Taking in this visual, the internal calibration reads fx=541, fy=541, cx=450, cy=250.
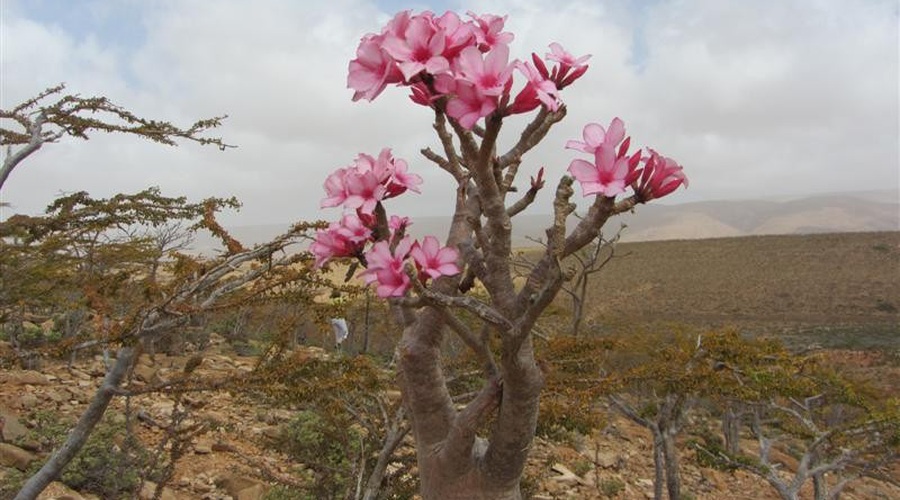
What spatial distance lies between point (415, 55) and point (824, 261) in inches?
2266

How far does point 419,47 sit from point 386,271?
521 mm

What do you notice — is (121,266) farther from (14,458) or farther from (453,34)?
(453,34)

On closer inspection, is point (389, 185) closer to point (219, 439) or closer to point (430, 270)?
point (430, 270)

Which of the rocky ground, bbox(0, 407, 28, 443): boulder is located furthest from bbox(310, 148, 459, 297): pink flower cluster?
bbox(0, 407, 28, 443): boulder

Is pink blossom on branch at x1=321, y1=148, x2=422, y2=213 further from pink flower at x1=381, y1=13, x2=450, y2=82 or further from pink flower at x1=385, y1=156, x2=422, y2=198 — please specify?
pink flower at x1=381, y1=13, x2=450, y2=82

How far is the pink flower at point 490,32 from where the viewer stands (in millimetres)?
1327

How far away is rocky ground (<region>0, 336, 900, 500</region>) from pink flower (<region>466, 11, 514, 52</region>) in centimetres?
648

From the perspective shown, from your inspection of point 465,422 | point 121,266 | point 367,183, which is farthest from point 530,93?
point 121,266

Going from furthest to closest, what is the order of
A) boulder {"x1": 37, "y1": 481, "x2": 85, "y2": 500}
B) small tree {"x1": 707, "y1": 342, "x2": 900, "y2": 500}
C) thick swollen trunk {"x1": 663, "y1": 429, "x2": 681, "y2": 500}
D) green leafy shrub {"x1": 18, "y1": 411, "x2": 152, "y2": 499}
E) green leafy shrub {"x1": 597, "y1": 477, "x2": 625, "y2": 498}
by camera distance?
green leafy shrub {"x1": 597, "y1": 477, "x2": 625, "y2": 498} → thick swollen trunk {"x1": 663, "y1": 429, "x2": 681, "y2": 500} → green leafy shrub {"x1": 18, "y1": 411, "x2": 152, "y2": 499} → small tree {"x1": 707, "y1": 342, "x2": 900, "y2": 500} → boulder {"x1": 37, "y1": 481, "x2": 85, "y2": 500}

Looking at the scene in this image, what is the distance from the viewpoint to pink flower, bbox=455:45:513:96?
112cm

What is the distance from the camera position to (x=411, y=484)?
6.21m

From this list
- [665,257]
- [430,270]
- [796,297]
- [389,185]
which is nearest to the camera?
[430,270]

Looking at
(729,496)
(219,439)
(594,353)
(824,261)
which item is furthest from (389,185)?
(824,261)

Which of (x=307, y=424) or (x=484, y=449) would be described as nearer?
(x=484, y=449)
